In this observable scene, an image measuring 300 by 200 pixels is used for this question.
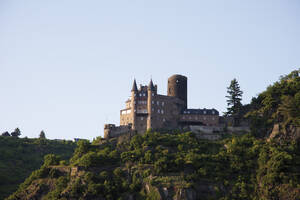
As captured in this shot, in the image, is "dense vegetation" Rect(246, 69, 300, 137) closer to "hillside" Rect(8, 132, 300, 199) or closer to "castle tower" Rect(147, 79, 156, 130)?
"hillside" Rect(8, 132, 300, 199)

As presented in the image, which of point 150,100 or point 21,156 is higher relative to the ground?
point 150,100

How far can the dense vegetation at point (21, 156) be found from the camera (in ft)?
340

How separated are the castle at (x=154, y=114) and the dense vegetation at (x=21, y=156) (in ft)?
81.6

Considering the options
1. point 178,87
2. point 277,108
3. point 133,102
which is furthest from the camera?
point 178,87

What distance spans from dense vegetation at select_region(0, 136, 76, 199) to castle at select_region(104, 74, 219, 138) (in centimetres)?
2487

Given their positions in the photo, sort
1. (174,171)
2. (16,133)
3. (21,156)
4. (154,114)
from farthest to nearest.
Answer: (16,133)
(21,156)
(154,114)
(174,171)

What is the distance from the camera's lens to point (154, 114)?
103312 millimetres

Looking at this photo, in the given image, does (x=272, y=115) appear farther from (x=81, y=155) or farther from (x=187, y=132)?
(x=81, y=155)

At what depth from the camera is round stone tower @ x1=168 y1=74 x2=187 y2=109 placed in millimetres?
116156

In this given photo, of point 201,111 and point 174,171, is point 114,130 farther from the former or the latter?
point 201,111

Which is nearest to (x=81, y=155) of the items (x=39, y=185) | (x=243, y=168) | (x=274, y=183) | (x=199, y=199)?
(x=39, y=185)

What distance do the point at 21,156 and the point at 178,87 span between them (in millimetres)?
46102

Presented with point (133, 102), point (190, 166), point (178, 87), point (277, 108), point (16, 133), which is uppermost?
point (178, 87)

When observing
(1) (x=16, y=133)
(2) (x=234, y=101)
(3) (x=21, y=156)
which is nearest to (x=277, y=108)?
(2) (x=234, y=101)
